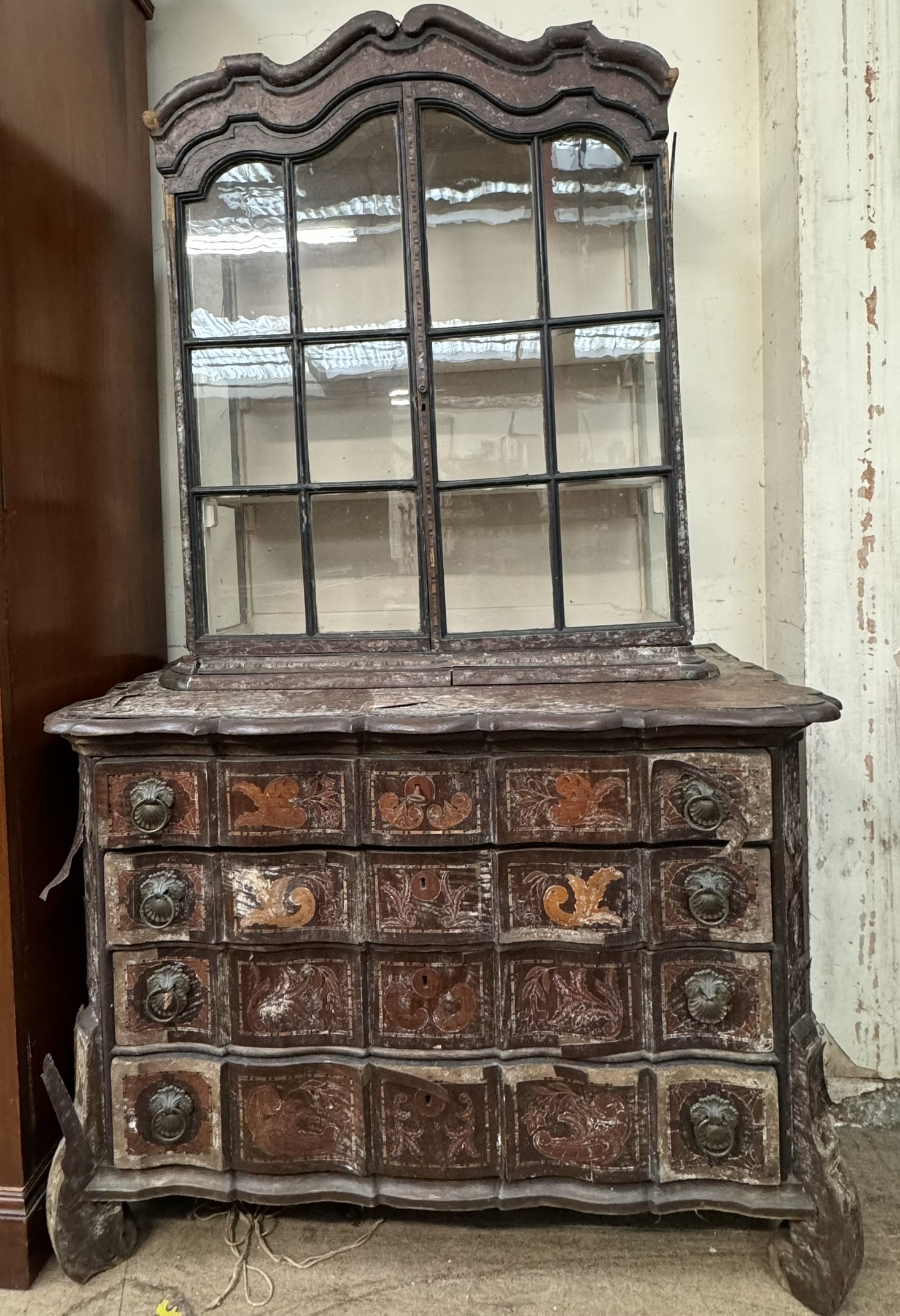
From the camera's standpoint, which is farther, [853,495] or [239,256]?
[853,495]

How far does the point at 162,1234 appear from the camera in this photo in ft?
4.88

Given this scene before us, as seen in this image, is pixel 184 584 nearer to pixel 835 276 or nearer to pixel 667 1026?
pixel 667 1026

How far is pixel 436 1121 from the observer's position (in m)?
1.33

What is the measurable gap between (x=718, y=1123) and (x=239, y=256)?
70.3 inches

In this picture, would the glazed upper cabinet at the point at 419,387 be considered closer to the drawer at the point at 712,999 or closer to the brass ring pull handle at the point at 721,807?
the brass ring pull handle at the point at 721,807

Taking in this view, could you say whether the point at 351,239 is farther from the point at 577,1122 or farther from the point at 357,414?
the point at 577,1122

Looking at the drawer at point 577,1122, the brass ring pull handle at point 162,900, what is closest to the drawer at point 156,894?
the brass ring pull handle at point 162,900

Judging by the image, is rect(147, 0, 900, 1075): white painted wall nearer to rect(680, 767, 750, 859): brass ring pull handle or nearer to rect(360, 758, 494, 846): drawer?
rect(680, 767, 750, 859): brass ring pull handle

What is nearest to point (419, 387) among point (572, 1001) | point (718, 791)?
point (718, 791)

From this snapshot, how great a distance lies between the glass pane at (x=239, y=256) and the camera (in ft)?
5.12

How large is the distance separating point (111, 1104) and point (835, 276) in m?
2.14

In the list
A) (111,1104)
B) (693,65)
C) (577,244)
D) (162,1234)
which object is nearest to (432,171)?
(577,244)

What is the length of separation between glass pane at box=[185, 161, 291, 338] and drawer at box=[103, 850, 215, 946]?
3.30 feet

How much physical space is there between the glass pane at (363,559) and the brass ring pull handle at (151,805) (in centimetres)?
45
